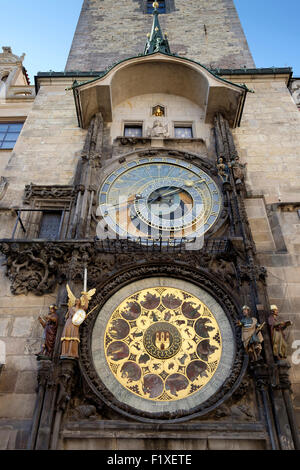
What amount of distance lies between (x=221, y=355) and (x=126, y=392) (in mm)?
1646

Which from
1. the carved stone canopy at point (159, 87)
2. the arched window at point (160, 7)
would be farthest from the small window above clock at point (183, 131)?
the arched window at point (160, 7)

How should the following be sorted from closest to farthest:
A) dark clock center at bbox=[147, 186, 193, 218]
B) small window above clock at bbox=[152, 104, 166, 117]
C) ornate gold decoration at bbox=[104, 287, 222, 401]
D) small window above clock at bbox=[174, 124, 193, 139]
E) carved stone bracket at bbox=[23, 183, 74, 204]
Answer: ornate gold decoration at bbox=[104, 287, 222, 401]
dark clock center at bbox=[147, 186, 193, 218]
carved stone bracket at bbox=[23, 183, 74, 204]
small window above clock at bbox=[174, 124, 193, 139]
small window above clock at bbox=[152, 104, 166, 117]

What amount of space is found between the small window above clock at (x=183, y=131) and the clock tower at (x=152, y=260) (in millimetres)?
38

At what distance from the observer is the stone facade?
14586 mm

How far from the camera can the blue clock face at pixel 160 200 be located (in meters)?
8.53

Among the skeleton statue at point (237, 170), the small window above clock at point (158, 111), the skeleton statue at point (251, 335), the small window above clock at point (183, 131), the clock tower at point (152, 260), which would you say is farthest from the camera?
the small window above clock at point (158, 111)

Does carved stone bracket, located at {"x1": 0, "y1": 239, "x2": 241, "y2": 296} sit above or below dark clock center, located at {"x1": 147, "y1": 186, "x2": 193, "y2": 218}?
below

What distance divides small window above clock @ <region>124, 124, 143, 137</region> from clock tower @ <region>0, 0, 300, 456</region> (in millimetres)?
30

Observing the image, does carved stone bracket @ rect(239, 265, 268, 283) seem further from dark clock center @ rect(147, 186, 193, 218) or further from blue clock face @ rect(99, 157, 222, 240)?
dark clock center @ rect(147, 186, 193, 218)

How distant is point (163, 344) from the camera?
6.85m

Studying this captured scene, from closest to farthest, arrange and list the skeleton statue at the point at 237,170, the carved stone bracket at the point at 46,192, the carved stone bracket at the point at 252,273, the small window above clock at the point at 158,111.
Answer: the carved stone bracket at the point at 252,273
the skeleton statue at the point at 237,170
the carved stone bracket at the point at 46,192
the small window above clock at the point at 158,111

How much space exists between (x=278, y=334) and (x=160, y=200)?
3.88 metres
